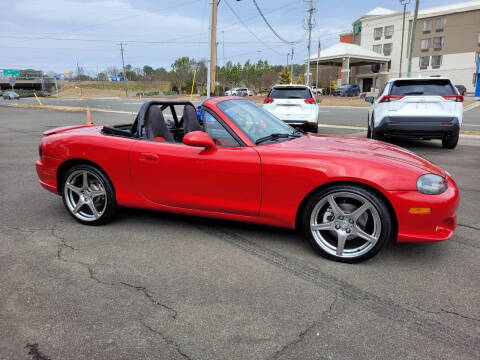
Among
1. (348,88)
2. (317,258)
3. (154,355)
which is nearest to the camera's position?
(154,355)

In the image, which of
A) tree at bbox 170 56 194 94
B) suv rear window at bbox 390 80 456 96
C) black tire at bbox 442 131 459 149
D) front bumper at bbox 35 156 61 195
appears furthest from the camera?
tree at bbox 170 56 194 94

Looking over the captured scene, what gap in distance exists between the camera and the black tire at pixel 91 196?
4012 millimetres

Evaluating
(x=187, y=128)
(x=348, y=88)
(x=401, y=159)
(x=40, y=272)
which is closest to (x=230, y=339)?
(x=40, y=272)

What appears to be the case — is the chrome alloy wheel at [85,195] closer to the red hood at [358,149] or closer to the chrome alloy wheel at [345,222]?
the red hood at [358,149]

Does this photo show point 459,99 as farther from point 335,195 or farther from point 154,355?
point 154,355

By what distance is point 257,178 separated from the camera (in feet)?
11.0

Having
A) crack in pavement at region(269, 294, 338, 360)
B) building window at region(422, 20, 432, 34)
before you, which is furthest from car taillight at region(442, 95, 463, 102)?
building window at region(422, 20, 432, 34)

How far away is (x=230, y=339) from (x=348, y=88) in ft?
160

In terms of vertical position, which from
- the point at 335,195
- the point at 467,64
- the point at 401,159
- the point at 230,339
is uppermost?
the point at 467,64

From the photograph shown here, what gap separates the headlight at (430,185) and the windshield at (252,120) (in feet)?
4.43

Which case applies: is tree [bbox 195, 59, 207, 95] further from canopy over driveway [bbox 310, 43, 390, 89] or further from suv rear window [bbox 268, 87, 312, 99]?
suv rear window [bbox 268, 87, 312, 99]

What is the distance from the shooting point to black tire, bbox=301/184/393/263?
3082 mm

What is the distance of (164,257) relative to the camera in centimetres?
342

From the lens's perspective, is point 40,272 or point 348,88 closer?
point 40,272
